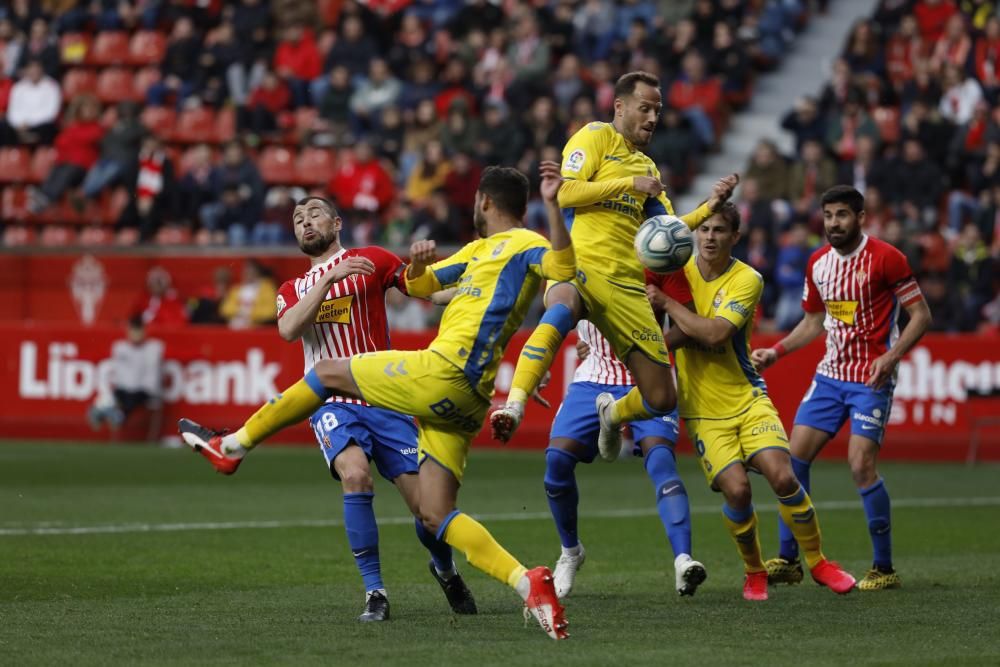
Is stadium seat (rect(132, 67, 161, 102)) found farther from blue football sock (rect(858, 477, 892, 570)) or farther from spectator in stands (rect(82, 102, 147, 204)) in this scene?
blue football sock (rect(858, 477, 892, 570))

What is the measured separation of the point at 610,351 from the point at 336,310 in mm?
1941

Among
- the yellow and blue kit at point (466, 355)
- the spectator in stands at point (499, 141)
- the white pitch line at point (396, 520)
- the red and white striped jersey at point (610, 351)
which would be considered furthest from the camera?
the spectator in stands at point (499, 141)

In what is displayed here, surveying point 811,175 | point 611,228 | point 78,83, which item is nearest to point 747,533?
point 611,228

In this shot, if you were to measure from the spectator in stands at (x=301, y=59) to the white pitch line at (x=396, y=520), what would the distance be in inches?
598

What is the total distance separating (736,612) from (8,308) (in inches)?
688

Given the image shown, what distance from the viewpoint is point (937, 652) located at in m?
7.30

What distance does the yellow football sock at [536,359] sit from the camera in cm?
864

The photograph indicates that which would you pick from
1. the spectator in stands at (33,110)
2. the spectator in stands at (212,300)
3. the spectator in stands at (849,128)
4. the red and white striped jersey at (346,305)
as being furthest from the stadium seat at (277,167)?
the red and white striped jersey at (346,305)

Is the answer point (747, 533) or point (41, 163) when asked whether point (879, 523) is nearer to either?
point (747, 533)

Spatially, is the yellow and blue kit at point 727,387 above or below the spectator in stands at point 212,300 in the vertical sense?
below

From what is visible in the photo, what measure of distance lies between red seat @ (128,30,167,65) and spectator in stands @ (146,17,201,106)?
0.41 meters

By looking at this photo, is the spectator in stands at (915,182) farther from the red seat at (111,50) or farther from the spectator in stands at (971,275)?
the red seat at (111,50)

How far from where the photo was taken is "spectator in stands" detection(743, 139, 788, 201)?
73.7 ft

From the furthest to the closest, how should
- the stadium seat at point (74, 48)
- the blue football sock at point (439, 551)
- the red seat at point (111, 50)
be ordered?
the stadium seat at point (74, 48)
the red seat at point (111, 50)
the blue football sock at point (439, 551)
